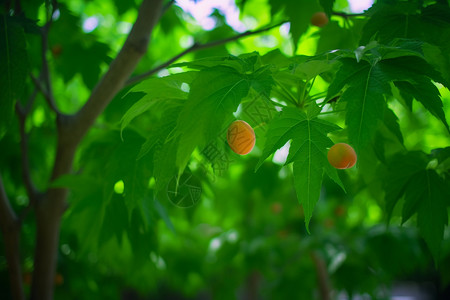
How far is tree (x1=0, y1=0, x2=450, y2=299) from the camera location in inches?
23.9

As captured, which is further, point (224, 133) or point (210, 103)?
point (224, 133)

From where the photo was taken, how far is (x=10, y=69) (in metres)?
0.80

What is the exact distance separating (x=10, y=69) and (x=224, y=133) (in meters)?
0.44

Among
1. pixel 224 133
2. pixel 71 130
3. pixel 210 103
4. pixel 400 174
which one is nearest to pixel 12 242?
pixel 71 130

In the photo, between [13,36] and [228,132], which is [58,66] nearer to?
[13,36]

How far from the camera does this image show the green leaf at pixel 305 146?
62 centimetres

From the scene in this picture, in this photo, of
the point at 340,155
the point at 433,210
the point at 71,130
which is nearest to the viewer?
the point at 340,155

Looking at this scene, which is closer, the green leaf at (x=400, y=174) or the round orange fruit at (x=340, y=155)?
the round orange fruit at (x=340, y=155)

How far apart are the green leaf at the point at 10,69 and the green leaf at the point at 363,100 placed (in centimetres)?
59

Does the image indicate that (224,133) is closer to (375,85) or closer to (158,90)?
(158,90)

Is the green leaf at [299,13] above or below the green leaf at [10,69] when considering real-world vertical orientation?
below

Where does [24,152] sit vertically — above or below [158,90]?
below

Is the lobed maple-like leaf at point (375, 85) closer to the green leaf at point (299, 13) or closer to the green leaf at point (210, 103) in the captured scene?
the green leaf at point (210, 103)

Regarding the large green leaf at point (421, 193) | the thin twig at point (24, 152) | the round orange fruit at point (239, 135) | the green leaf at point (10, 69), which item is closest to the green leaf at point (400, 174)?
the large green leaf at point (421, 193)
